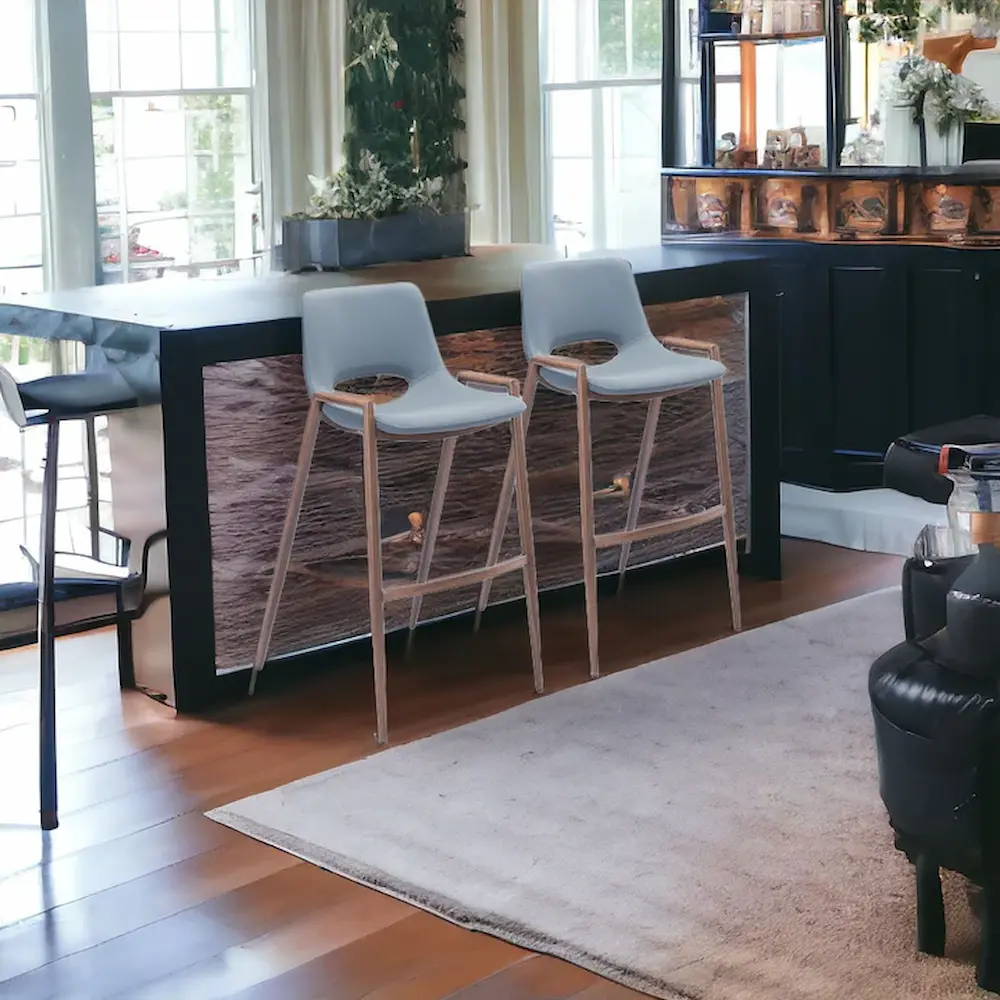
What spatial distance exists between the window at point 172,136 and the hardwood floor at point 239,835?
2.17 m

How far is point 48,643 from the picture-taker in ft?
11.1

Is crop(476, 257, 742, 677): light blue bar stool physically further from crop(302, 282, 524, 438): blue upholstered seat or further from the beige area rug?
the beige area rug

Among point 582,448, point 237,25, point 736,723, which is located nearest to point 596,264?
point 582,448

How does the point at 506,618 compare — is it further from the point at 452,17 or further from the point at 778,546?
the point at 452,17

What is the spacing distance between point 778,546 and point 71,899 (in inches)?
110

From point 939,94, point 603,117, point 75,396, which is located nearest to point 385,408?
point 75,396

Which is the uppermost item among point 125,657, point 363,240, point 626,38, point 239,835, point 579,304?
point 626,38

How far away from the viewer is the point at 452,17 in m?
6.92

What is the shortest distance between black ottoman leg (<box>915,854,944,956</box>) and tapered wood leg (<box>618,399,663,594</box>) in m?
2.12

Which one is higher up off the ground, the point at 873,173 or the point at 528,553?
the point at 873,173

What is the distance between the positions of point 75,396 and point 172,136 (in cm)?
324

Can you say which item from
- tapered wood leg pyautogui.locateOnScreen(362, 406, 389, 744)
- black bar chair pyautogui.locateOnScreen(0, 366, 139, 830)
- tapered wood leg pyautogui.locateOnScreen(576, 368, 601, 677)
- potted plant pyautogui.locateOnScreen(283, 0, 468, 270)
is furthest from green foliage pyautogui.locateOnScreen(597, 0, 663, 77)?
black bar chair pyautogui.locateOnScreen(0, 366, 139, 830)

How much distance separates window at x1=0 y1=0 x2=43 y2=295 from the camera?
19.1 feet

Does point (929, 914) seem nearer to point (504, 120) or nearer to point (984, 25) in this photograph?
point (984, 25)
